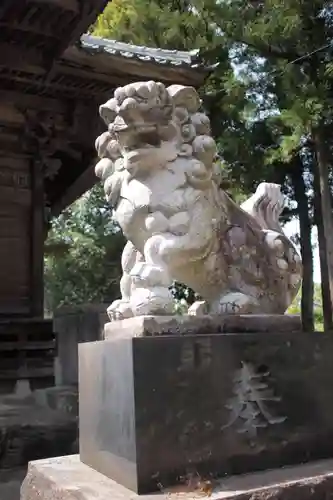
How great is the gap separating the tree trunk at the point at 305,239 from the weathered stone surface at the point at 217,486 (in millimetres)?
8112

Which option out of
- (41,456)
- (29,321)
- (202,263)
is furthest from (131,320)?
(29,321)

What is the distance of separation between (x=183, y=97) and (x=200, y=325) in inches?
43.7

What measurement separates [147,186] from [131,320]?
2.08ft

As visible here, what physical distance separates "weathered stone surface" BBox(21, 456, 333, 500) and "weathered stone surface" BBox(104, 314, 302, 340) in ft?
2.02

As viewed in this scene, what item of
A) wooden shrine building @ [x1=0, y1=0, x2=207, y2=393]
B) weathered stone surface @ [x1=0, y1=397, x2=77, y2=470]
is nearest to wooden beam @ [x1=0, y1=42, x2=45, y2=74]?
wooden shrine building @ [x1=0, y1=0, x2=207, y2=393]

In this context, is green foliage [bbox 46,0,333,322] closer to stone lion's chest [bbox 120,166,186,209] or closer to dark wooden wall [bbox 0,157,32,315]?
dark wooden wall [bbox 0,157,32,315]

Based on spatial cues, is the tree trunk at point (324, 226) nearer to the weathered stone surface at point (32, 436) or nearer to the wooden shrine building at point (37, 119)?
the wooden shrine building at point (37, 119)

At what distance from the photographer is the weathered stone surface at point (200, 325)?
2332mm

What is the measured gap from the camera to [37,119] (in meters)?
6.53

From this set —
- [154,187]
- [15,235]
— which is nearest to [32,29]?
[15,235]

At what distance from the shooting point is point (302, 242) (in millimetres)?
10953

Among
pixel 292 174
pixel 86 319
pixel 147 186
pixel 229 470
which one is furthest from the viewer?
pixel 292 174

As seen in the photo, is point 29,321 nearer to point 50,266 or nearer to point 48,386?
point 48,386

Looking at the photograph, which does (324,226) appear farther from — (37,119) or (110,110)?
(110,110)
